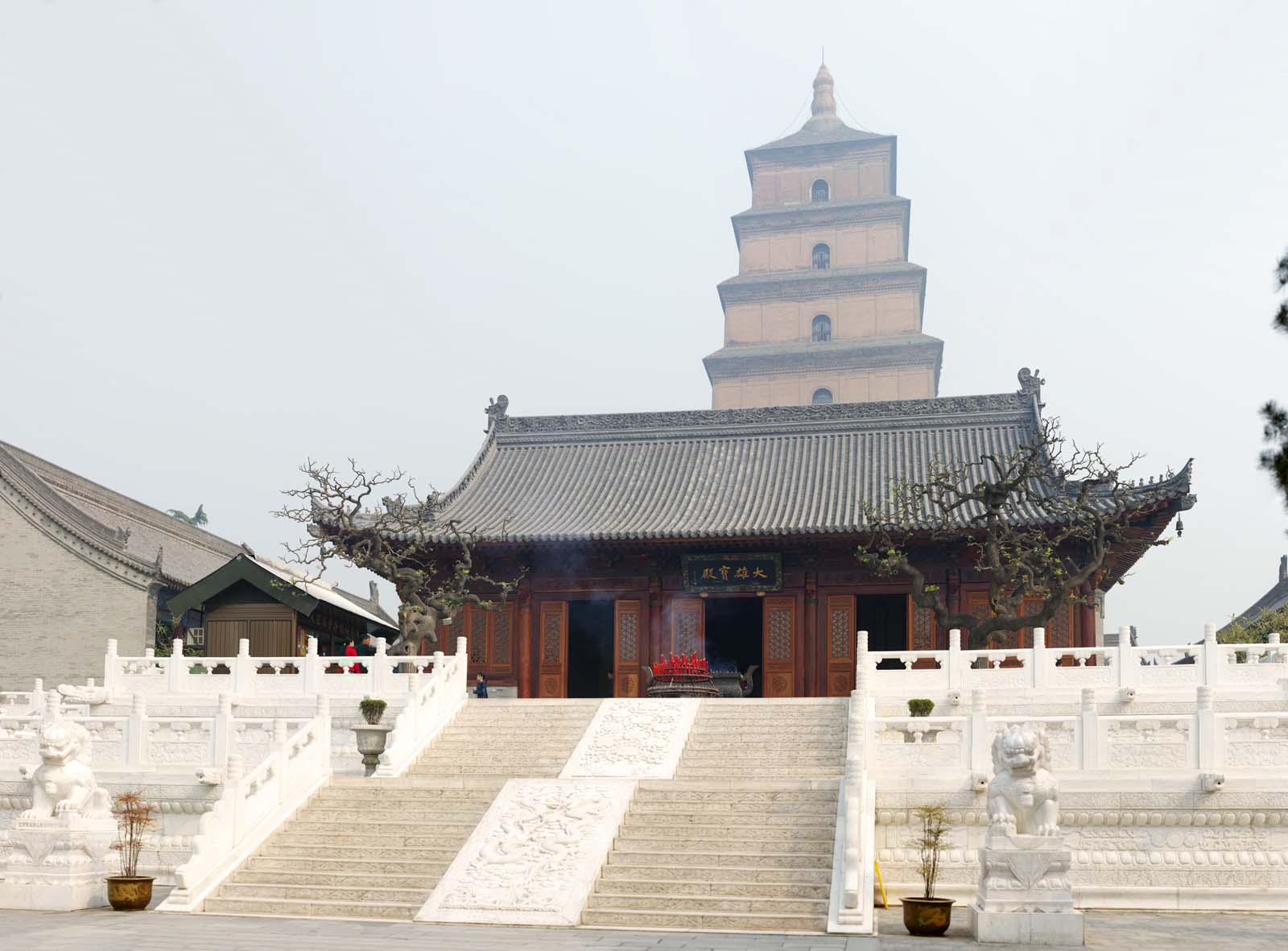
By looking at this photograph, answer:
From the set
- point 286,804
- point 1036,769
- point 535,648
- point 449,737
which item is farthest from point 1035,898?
point 535,648

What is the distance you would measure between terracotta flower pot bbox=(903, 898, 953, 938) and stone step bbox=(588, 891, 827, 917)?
0.79 metres

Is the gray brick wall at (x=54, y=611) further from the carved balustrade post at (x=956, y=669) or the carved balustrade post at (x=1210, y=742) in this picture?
the carved balustrade post at (x=1210, y=742)

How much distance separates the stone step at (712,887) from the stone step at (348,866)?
172 centimetres

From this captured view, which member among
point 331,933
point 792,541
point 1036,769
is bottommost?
point 331,933

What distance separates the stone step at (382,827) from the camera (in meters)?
14.2

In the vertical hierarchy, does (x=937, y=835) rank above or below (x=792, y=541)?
below

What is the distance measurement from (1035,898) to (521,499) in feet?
62.6

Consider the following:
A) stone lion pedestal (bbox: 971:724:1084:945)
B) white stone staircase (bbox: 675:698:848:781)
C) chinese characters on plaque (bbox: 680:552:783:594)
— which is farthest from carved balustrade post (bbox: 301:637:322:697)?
stone lion pedestal (bbox: 971:724:1084:945)

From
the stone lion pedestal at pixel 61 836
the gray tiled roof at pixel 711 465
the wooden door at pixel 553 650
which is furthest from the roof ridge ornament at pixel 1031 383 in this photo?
the stone lion pedestal at pixel 61 836

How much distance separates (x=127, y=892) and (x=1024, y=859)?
7806mm

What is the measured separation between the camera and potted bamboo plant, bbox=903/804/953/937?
38.0 feet

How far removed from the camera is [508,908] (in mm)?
12328

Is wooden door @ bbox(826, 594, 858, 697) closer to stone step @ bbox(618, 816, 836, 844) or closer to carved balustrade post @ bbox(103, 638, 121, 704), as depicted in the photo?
stone step @ bbox(618, 816, 836, 844)

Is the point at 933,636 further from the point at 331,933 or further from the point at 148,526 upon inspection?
the point at 148,526
